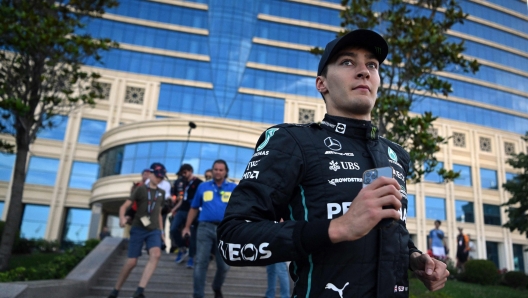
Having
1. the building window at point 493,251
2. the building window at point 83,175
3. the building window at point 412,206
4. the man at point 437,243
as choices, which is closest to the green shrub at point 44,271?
the man at point 437,243

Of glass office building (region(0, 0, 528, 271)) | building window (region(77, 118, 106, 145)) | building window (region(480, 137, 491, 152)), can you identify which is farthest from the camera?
building window (region(480, 137, 491, 152))

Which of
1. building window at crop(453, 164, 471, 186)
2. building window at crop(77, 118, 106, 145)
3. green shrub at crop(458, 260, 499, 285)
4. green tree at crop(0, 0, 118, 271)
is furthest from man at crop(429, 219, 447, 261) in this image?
building window at crop(77, 118, 106, 145)

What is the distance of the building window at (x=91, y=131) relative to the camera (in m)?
33.5

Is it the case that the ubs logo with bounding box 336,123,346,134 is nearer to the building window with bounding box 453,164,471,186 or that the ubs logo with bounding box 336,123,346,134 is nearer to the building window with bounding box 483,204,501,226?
the building window with bounding box 453,164,471,186

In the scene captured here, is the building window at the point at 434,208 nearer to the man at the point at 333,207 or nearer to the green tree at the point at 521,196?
the green tree at the point at 521,196

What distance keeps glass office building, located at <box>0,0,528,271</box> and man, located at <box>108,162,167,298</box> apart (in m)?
21.5

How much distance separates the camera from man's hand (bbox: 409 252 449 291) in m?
1.59

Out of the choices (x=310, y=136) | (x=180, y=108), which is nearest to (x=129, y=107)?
(x=180, y=108)

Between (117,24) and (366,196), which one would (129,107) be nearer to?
(117,24)

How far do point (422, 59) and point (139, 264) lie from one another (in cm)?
846

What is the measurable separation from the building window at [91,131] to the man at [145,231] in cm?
2940

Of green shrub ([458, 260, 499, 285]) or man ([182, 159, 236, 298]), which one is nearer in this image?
man ([182, 159, 236, 298])

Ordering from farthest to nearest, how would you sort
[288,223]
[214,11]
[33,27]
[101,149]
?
[214,11]
[101,149]
[33,27]
[288,223]

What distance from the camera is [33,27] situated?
9672mm
